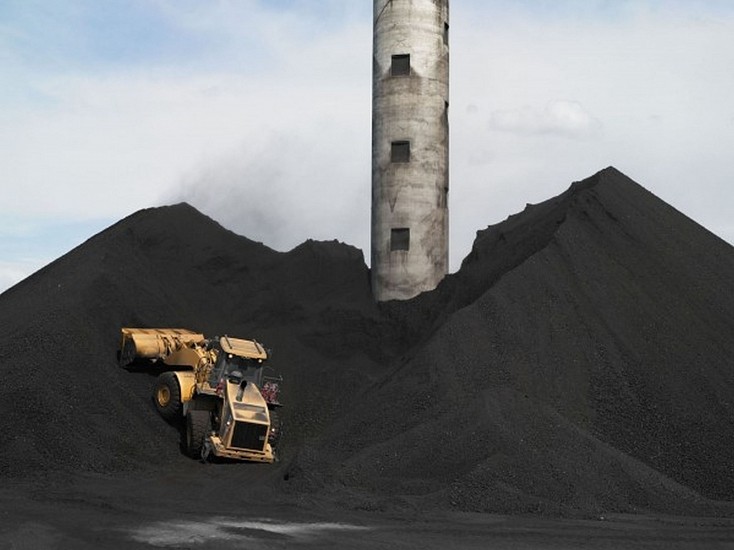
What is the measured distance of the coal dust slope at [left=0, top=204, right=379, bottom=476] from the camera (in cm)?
2884

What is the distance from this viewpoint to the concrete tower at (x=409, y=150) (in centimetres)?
3934

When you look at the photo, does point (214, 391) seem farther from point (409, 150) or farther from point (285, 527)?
point (409, 150)

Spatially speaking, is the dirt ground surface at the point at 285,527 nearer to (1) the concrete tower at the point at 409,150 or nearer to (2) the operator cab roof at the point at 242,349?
(2) the operator cab roof at the point at 242,349

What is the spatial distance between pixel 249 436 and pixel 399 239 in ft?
44.1

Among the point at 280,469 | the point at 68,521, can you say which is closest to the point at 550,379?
the point at 280,469

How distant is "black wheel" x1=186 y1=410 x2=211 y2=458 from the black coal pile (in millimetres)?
519

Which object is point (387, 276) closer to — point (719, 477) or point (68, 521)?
point (719, 477)

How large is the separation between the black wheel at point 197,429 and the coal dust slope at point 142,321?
29.5 inches

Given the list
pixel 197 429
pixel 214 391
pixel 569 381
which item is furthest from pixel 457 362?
pixel 197 429

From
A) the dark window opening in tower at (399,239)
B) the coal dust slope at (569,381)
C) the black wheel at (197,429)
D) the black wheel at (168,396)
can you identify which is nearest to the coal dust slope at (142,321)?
the black wheel at (168,396)

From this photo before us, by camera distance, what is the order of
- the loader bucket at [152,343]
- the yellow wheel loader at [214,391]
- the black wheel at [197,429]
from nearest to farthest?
the yellow wheel loader at [214,391] → the black wheel at [197,429] → the loader bucket at [152,343]

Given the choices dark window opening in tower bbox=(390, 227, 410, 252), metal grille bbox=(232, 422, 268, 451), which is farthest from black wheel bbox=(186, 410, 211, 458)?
dark window opening in tower bbox=(390, 227, 410, 252)

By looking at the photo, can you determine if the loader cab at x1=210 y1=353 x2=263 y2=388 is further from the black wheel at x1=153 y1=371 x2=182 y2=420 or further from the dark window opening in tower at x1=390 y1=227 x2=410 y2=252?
the dark window opening in tower at x1=390 y1=227 x2=410 y2=252

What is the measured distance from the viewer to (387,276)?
39.8 metres
